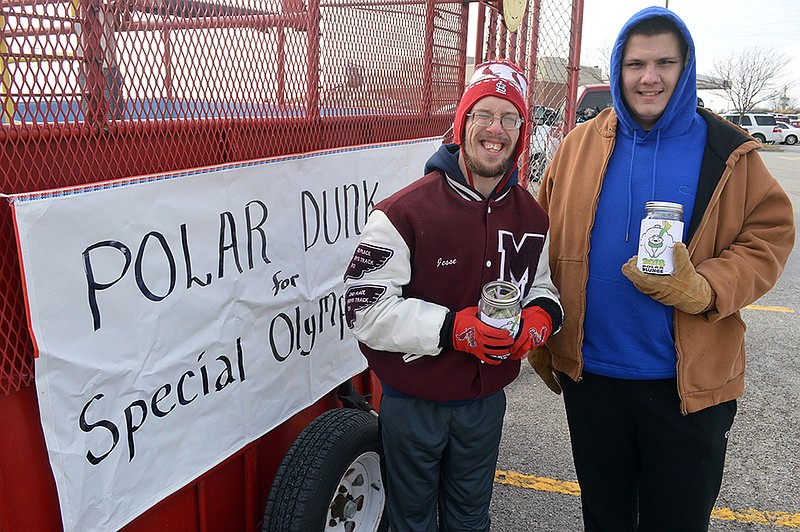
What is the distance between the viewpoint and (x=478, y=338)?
1967mm

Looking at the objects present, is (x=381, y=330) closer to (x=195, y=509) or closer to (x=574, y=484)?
(x=195, y=509)

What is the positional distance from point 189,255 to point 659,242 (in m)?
1.39

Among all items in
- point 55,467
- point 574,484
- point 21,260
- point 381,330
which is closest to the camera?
point 21,260

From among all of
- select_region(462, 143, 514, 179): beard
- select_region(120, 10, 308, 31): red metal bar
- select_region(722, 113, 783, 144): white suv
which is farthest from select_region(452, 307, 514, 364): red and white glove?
select_region(722, 113, 783, 144): white suv

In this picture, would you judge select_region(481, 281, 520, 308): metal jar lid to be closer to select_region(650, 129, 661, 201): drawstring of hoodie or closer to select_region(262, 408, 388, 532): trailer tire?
select_region(650, 129, 661, 201): drawstring of hoodie

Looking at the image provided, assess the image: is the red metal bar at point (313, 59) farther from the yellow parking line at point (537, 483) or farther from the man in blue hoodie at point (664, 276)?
Result: the yellow parking line at point (537, 483)

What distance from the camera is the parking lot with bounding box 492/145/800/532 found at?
3.28 m

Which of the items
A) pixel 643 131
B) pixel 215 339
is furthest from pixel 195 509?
pixel 643 131

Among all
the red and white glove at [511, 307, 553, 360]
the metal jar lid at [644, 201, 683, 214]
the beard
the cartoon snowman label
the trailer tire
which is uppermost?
the beard

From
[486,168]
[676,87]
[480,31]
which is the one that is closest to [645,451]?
[486,168]

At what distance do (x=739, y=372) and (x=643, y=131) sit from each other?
879 millimetres

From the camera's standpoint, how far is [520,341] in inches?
81.4

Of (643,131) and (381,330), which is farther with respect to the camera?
(643,131)

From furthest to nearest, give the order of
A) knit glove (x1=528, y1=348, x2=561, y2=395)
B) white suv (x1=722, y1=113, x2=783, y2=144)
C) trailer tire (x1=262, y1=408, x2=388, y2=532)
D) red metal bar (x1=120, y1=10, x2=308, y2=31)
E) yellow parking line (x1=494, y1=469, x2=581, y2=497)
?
white suv (x1=722, y1=113, x2=783, y2=144) < yellow parking line (x1=494, y1=469, x2=581, y2=497) < knit glove (x1=528, y1=348, x2=561, y2=395) < trailer tire (x1=262, y1=408, x2=388, y2=532) < red metal bar (x1=120, y1=10, x2=308, y2=31)
